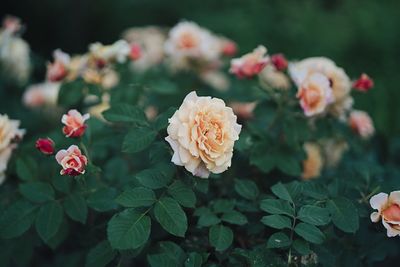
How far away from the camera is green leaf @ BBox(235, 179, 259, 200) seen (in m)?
1.53

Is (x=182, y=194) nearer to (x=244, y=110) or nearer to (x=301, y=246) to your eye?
(x=301, y=246)

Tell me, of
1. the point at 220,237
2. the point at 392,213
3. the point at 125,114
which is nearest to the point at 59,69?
the point at 125,114

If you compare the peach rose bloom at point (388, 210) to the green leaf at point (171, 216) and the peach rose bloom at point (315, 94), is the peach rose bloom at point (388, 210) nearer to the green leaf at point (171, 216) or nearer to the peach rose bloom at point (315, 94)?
the peach rose bloom at point (315, 94)

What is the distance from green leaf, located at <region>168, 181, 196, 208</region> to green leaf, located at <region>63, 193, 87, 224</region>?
317 millimetres

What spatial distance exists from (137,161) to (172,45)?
622mm

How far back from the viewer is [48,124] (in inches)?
98.2

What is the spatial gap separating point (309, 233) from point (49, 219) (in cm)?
79

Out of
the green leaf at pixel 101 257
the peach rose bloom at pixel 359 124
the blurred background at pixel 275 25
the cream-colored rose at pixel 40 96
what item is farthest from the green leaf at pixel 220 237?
the blurred background at pixel 275 25

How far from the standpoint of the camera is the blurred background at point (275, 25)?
383 cm

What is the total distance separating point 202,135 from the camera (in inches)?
49.9

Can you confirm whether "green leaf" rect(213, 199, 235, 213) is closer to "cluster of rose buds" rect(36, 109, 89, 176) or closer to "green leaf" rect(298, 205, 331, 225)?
"green leaf" rect(298, 205, 331, 225)

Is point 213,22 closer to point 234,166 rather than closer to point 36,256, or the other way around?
point 234,166

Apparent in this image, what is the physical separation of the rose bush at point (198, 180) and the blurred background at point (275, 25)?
138cm

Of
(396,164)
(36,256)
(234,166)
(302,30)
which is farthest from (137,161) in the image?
(302,30)
